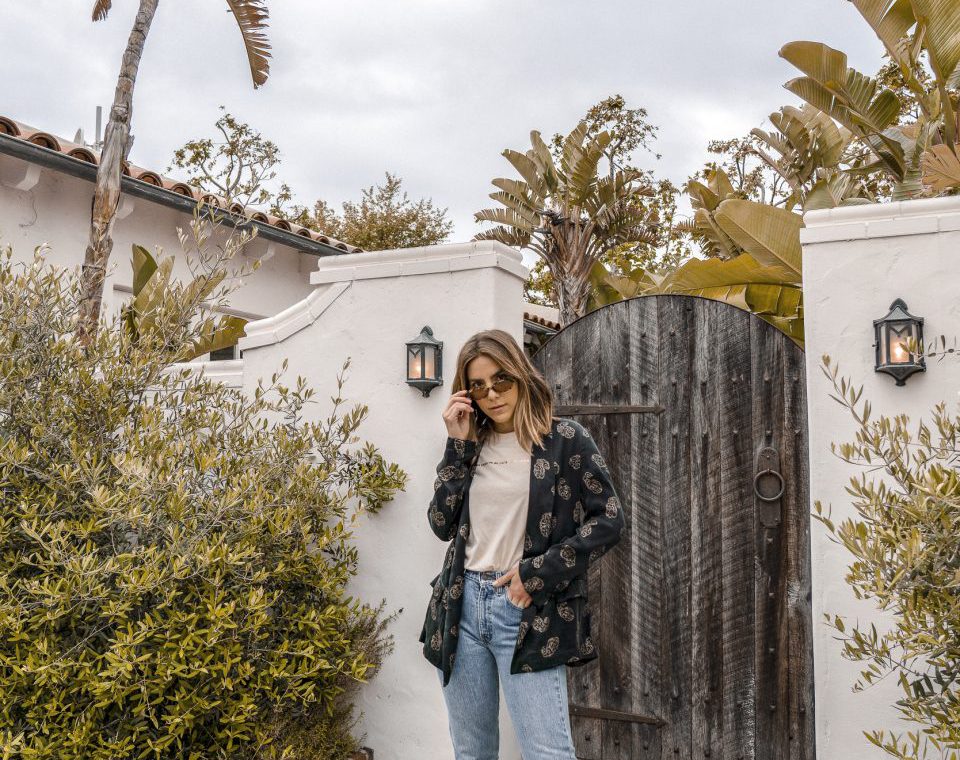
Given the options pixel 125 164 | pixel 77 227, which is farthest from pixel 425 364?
pixel 77 227

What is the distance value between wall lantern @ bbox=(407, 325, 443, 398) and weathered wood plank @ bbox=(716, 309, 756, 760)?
1274 millimetres

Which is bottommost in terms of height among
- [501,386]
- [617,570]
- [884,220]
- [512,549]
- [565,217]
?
[617,570]

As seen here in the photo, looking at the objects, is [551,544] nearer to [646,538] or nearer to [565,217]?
[646,538]

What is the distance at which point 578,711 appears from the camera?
417cm

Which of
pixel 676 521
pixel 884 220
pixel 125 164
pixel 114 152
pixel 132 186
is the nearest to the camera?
pixel 884 220

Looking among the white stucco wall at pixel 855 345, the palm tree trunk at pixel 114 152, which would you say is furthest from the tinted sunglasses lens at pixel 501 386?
the palm tree trunk at pixel 114 152

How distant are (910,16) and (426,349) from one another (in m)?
4.29

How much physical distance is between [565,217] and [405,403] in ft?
34.3

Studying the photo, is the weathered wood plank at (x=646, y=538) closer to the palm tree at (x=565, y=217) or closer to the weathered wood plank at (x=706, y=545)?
the weathered wood plank at (x=706, y=545)

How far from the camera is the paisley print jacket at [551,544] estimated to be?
2.69 meters

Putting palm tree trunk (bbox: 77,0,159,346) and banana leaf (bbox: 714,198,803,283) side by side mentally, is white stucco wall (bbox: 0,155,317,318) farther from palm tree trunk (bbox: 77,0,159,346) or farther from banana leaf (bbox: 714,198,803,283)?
banana leaf (bbox: 714,198,803,283)

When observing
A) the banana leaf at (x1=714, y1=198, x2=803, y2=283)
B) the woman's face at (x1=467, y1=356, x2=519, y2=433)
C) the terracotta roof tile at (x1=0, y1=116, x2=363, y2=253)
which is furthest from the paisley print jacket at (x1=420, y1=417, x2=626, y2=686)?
the terracotta roof tile at (x1=0, y1=116, x2=363, y2=253)

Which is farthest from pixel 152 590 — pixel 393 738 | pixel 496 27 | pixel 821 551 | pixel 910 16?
pixel 496 27

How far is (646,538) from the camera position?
4.05 metres
